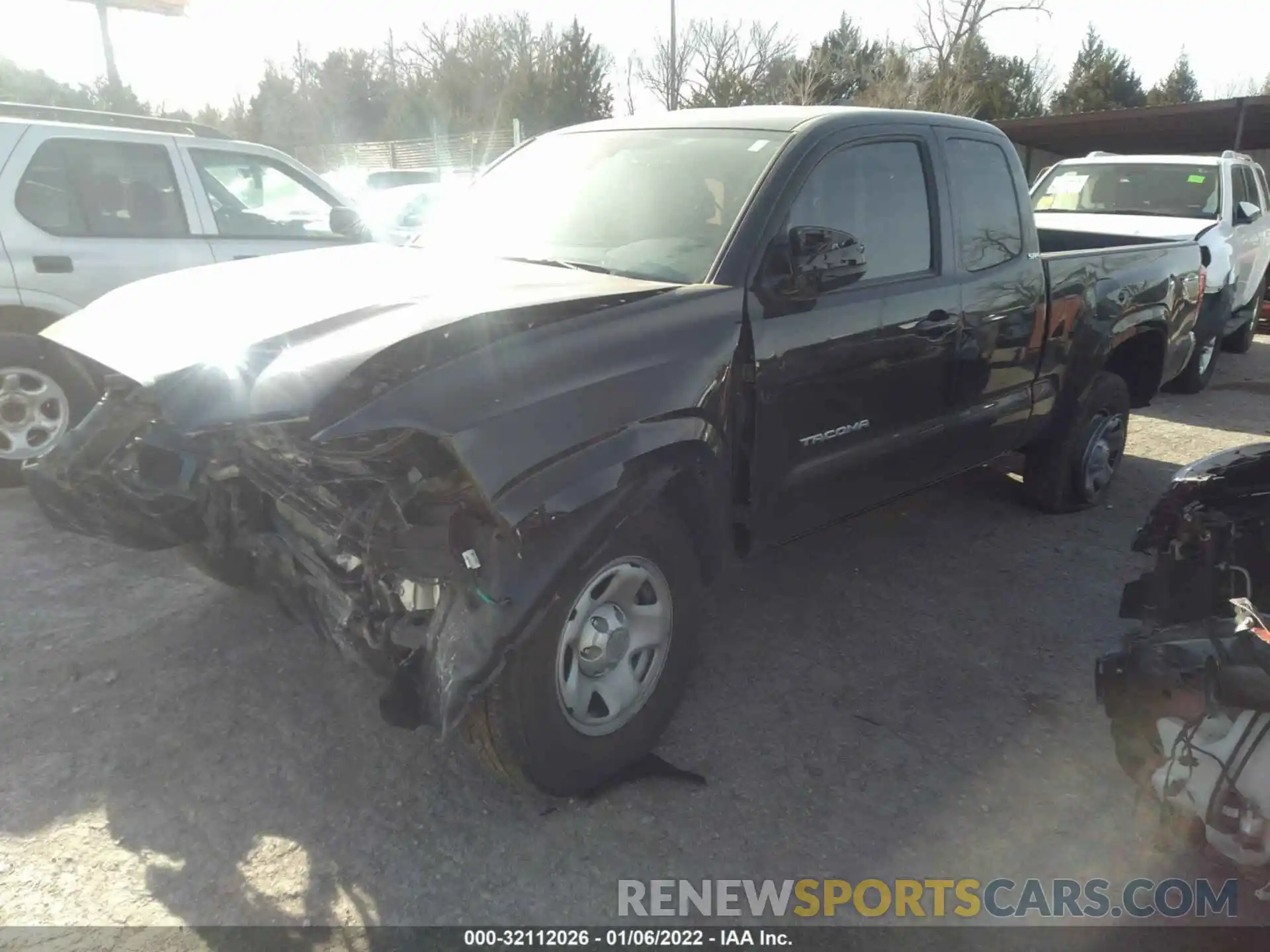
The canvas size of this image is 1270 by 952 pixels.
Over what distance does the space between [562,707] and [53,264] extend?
421 cm

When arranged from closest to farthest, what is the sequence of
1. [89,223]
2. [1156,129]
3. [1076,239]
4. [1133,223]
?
[89,223] < [1076,239] < [1133,223] < [1156,129]

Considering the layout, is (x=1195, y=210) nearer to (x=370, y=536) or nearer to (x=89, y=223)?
(x=89, y=223)

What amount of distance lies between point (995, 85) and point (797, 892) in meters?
40.7

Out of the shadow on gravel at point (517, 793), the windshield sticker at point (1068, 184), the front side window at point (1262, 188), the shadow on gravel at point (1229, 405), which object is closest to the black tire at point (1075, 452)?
the shadow on gravel at point (517, 793)

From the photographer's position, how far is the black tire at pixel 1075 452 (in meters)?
5.08

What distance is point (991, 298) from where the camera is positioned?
163 inches

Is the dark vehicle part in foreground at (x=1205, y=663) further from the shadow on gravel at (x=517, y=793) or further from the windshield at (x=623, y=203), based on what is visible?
the windshield at (x=623, y=203)

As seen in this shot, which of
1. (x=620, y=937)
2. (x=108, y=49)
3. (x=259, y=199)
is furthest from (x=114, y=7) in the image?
(x=620, y=937)

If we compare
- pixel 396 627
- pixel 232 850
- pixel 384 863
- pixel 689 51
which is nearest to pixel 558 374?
pixel 396 627

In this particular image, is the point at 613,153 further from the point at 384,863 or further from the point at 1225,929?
the point at 1225,929

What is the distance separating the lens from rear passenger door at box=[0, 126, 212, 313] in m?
5.06

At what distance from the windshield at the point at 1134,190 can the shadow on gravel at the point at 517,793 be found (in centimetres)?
666

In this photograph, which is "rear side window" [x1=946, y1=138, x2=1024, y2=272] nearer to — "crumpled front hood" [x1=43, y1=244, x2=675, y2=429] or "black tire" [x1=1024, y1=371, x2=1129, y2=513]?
"black tire" [x1=1024, y1=371, x2=1129, y2=513]

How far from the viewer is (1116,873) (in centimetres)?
266
